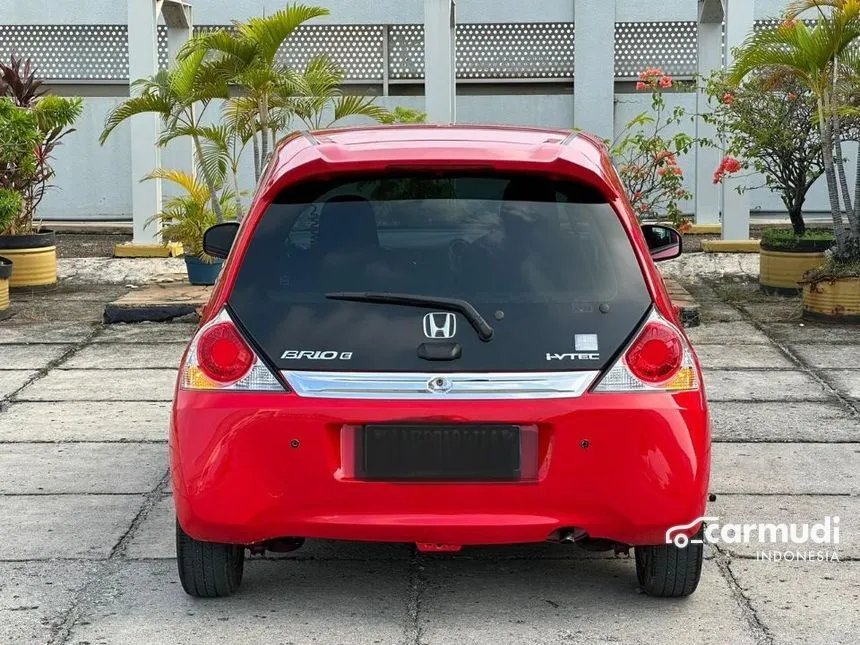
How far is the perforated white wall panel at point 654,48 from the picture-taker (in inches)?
711

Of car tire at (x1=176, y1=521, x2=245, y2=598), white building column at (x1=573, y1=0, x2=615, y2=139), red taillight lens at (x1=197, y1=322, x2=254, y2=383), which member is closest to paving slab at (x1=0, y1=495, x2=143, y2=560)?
car tire at (x1=176, y1=521, x2=245, y2=598)

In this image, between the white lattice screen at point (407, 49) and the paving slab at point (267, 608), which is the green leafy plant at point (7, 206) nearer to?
the paving slab at point (267, 608)

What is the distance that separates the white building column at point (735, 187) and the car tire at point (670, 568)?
9.84m

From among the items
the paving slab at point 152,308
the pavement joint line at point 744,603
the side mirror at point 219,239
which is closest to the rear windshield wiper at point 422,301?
the pavement joint line at point 744,603

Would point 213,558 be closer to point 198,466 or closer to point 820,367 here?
point 198,466

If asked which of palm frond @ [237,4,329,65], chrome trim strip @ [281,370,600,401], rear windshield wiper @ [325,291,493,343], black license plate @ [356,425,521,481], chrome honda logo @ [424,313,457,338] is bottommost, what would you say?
black license plate @ [356,425,521,481]

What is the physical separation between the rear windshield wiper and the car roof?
394 mm

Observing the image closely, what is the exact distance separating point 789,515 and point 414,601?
170cm

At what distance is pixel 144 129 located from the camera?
14070mm

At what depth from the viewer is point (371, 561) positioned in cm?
484

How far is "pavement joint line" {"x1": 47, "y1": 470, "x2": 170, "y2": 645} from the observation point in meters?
4.17

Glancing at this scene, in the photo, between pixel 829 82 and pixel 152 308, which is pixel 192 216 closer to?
pixel 152 308

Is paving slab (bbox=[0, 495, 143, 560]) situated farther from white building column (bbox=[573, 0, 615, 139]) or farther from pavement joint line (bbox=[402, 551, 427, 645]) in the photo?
→ white building column (bbox=[573, 0, 615, 139])

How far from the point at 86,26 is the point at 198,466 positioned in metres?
15.7
